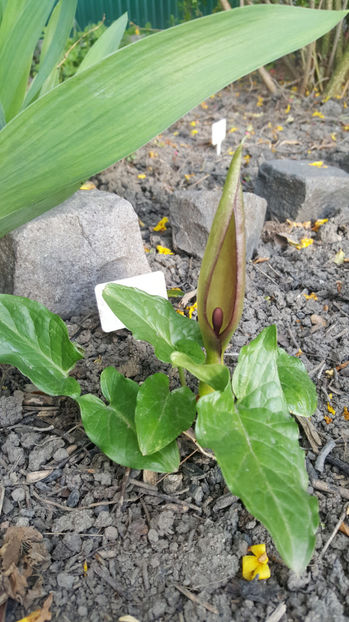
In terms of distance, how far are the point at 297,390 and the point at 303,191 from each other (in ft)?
3.21

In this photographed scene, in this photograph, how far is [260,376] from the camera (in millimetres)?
880

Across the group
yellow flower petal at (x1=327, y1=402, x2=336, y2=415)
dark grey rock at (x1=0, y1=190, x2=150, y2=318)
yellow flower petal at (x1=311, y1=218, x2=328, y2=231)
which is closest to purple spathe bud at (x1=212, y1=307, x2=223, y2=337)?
yellow flower petal at (x1=327, y1=402, x2=336, y2=415)

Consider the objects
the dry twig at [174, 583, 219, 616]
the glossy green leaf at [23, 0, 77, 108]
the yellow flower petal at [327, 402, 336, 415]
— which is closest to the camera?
the dry twig at [174, 583, 219, 616]

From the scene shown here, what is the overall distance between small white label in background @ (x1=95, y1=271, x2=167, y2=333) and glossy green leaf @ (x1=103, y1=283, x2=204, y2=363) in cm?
18

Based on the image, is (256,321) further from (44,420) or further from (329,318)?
(44,420)

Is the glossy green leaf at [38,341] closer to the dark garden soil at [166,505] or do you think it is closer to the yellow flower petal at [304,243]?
the dark garden soil at [166,505]

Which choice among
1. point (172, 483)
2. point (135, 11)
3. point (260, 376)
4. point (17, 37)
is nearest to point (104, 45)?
point (17, 37)

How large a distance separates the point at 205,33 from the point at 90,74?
0.52 ft

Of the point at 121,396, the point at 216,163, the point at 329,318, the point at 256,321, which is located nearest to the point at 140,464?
the point at 121,396

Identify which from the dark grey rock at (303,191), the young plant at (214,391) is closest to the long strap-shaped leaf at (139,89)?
the young plant at (214,391)

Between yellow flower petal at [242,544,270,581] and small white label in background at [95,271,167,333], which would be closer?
yellow flower petal at [242,544,270,581]

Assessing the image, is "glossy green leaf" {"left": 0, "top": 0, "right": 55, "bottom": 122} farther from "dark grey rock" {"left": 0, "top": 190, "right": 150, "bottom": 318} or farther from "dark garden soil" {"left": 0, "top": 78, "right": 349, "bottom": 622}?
"dark garden soil" {"left": 0, "top": 78, "right": 349, "bottom": 622}

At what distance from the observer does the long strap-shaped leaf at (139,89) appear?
708mm

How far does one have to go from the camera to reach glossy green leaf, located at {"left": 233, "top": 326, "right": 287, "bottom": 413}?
0.85m
